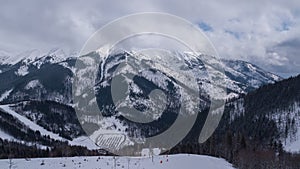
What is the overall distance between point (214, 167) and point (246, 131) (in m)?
166

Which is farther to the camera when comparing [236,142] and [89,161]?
[236,142]

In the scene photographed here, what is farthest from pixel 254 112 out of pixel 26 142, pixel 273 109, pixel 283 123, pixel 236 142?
pixel 236 142

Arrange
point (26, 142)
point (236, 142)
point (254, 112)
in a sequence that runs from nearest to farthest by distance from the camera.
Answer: point (236, 142) < point (26, 142) < point (254, 112)

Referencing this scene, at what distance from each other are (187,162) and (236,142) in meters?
40.9

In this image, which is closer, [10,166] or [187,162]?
[10,166]

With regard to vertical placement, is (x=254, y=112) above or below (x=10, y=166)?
above

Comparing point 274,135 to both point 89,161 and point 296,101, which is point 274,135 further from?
point 89,161

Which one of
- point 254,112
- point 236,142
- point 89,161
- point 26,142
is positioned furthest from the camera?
point 254,112

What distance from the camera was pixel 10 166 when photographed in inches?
871

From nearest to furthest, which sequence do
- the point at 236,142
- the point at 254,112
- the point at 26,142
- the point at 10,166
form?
the point at 10,166, the point at 236,142, the point at 26,142, the point at 254,112

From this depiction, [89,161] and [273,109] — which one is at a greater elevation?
[273,109]

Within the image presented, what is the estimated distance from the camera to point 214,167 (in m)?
25.4

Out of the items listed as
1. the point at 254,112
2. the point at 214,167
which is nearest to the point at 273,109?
the point at 254,112

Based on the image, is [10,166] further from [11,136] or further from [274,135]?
[11,136]
